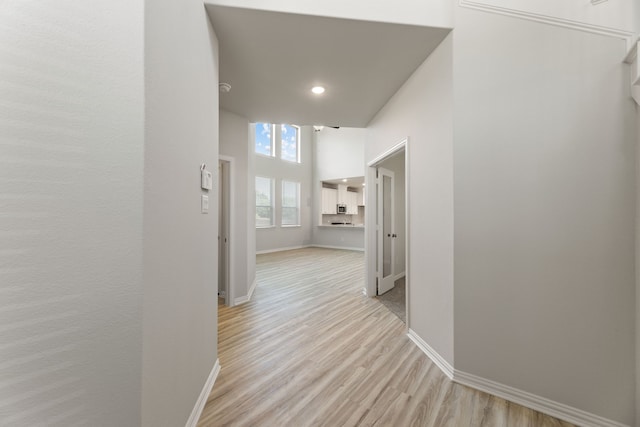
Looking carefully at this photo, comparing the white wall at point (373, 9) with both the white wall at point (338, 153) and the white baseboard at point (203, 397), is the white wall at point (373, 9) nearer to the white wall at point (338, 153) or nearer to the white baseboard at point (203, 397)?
the white baseboard at point (203, 397)

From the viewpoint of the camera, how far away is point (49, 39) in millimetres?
897

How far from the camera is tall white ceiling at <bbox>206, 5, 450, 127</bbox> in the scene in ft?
6.29

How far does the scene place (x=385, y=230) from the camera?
13.5 ft

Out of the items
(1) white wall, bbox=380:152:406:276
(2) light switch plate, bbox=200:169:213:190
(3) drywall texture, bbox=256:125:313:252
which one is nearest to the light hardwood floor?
(2) light switch plate, bbox=200:169:213:190

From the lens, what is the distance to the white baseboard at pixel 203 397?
1476mm

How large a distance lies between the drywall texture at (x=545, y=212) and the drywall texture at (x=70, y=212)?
6.60 feet

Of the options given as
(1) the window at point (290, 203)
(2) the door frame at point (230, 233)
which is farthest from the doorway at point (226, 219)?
(1) the window at point (290, 203)

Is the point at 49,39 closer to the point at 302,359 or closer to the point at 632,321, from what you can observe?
the point at 302,359

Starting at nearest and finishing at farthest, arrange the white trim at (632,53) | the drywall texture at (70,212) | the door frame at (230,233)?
1. the drywall texture at (70,212)
2. the white trim at (632,53)
3. the door frame at (230,233)

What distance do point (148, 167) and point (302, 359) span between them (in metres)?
1.94

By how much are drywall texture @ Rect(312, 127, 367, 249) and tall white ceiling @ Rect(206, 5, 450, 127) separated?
18.1 feet

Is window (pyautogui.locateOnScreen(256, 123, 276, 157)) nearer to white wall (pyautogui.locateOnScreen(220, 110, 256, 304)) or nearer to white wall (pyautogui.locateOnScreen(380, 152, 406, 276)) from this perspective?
white wall (pyautogui.locateOnScreen(220, 110, 256, 304))

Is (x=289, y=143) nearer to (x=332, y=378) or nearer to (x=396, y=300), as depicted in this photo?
(x=396, y=300)

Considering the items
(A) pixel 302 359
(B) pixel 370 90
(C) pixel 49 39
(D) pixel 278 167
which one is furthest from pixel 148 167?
(D) pixel 278 167
